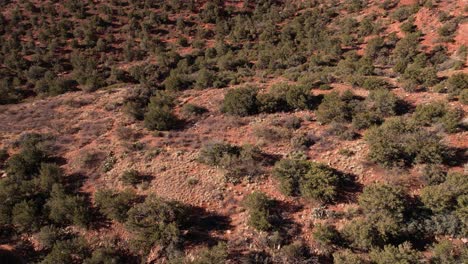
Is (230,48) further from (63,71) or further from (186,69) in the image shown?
(63,71)

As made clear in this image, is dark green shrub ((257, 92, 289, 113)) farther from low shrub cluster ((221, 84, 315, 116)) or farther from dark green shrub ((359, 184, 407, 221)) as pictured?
dark green shrub ((359, 184, 407, 221))

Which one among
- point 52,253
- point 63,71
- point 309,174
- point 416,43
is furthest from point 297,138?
point 63,71

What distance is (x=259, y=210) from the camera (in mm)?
15422

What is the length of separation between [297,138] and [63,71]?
34.6 metres

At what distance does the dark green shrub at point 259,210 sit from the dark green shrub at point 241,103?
931 centimetres

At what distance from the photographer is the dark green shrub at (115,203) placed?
15.7 metres

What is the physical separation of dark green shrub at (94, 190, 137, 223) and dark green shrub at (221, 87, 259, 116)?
10.6 m

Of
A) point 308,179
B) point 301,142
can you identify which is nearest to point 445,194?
point 308,179

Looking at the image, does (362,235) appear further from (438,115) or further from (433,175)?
A: (438,115)

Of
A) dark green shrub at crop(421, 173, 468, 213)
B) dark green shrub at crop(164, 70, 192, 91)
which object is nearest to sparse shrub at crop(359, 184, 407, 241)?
dark green shrub at crop(421, 173, 468, 213)

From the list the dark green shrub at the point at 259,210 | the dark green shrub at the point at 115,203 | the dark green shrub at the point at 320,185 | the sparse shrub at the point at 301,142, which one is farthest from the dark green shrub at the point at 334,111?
the dark green shrub at the point at 115,203

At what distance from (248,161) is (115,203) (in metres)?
7.73

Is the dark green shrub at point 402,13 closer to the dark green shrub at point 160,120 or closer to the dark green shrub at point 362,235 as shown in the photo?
the dark green shrub at point 160,120

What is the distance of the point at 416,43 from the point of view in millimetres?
36688
